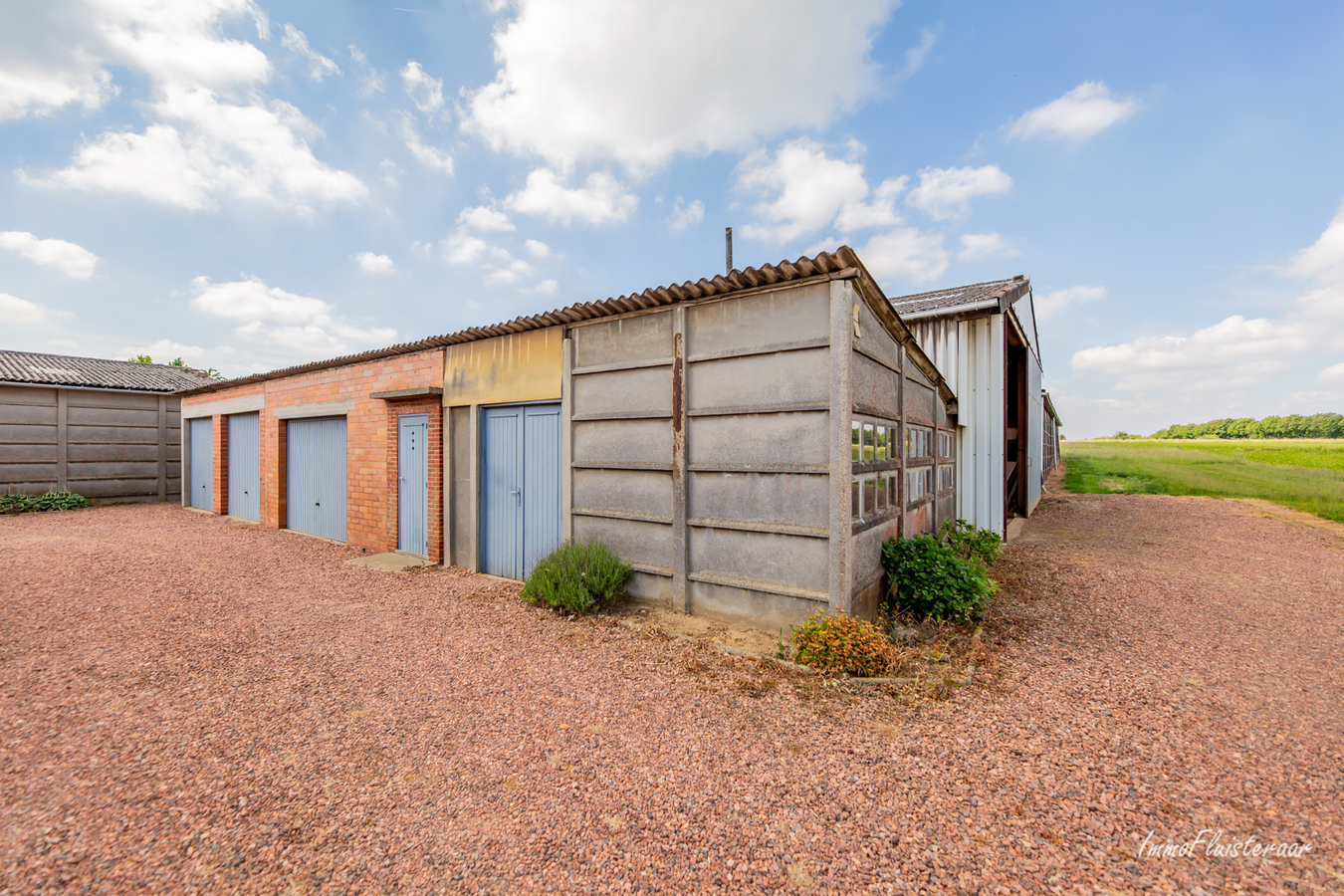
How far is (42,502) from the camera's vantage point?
13.4m

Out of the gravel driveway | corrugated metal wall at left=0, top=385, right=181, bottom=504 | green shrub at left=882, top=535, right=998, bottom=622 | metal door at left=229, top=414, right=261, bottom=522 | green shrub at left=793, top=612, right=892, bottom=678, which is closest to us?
the gravel driveway

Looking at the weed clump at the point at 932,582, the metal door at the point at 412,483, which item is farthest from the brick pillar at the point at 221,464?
the weed clump at the point at 932,582

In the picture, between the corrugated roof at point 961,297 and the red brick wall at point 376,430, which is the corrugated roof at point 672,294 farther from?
the corrugated roof at point 961,297

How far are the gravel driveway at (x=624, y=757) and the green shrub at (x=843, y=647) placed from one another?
0.97ft

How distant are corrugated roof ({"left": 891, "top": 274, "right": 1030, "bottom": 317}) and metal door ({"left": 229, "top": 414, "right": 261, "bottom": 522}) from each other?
13.7 metres

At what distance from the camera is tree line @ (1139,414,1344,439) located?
2208 inches

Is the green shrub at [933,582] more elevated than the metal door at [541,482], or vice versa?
the metal door at [541,482]

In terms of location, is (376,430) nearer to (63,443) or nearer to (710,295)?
(710,295)

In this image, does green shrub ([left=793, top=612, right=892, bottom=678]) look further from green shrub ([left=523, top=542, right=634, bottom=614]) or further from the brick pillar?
the brick pillar

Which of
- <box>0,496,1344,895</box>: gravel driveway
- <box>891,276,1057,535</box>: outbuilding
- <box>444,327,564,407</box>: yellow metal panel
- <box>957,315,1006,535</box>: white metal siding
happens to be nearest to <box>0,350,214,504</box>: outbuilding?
<box>0,496,1344,895</box>: gravel driveway

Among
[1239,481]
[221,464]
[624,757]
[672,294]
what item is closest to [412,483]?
[672,294]

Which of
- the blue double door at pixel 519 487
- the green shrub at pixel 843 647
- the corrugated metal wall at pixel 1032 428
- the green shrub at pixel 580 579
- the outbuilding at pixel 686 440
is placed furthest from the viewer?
the corrugated metal wall at pixel 1032 428

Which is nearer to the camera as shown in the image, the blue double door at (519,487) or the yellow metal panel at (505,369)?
the yellow metal panel at (505,369)

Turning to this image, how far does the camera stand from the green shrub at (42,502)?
12992 millimetres
